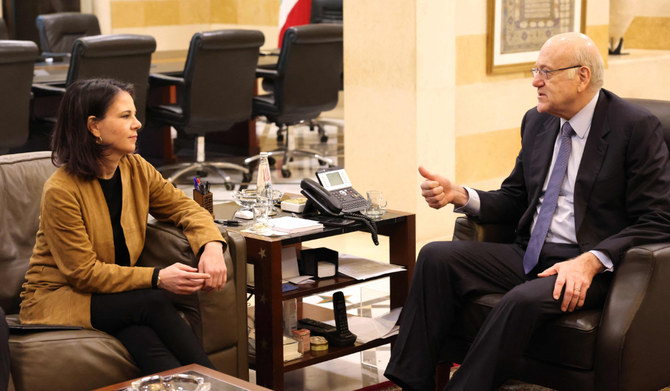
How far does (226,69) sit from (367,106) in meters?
1.44

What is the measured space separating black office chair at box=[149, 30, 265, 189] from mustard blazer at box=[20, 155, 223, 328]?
11.6 ft

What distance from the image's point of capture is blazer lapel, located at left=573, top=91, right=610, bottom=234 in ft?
10.5

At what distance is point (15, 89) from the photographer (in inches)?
238

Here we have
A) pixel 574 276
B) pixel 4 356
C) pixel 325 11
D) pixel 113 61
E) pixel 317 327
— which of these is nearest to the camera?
pixel 4 356

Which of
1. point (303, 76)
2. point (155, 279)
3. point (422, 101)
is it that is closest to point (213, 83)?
point (303, 76)

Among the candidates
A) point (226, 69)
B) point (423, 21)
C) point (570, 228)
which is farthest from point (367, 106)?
point (570, 228)

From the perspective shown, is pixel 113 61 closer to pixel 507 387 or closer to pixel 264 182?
pixel 264 182

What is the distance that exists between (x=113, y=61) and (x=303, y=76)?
60.0 inches

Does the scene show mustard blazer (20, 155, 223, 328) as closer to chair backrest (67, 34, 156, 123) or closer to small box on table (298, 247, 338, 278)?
small box on table (298, 247, 338, 278)

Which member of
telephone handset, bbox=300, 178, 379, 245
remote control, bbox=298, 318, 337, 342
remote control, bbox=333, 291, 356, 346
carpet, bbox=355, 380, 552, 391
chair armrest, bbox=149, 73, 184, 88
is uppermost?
chair armrest, bbox=149, 73, 184, 88

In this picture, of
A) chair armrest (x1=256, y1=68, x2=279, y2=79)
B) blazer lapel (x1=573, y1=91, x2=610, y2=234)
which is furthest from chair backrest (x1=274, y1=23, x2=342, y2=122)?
blazer lapel (x1=573, y1=91, x2=610, y2=234)

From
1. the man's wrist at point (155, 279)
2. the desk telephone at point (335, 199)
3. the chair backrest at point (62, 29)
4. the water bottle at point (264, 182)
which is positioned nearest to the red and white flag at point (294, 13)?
the chair backrest at point (62, 29)

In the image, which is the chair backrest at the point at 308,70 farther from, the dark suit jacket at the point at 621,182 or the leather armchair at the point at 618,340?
the leather armchair at the point at 618,340

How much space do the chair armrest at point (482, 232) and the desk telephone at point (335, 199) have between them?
1.00 feet
